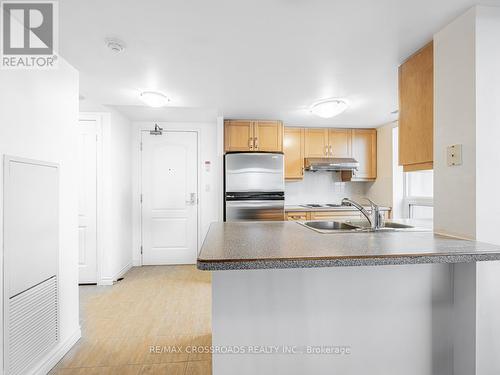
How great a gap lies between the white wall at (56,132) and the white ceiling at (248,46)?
30 centimetres

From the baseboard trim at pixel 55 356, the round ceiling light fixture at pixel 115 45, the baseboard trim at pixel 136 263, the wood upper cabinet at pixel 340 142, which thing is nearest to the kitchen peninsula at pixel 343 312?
the baseboard trim at pixel 55 356

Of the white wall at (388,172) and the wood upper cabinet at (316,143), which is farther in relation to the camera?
the wood upper cabinet at (316,143)

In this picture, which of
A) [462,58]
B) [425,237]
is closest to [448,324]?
[425,237]

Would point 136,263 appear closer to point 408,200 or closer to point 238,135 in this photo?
point 238,135

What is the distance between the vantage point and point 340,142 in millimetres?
4074

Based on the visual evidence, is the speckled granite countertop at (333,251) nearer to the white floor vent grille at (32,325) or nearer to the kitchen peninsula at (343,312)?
the kitchen peninsula at (343,312)

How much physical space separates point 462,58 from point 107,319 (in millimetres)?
3349

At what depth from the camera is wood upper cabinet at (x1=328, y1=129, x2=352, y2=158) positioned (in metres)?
4.06

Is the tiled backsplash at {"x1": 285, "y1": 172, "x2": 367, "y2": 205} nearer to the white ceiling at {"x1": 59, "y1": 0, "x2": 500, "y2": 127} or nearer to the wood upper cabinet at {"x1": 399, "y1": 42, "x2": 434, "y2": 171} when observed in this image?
the white ceiling at {"x1": 59, "y1": 0, "x2": 500, "y2": 127}

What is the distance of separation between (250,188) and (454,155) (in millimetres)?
2340

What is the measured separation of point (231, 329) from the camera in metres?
1.28

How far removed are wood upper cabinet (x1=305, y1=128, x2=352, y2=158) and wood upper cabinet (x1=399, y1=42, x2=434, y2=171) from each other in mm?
2043

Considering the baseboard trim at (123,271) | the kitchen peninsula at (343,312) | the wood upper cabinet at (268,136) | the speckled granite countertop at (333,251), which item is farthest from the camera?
the wood upper cabinet at (268,136)

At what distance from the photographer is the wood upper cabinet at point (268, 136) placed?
11.9 feet
